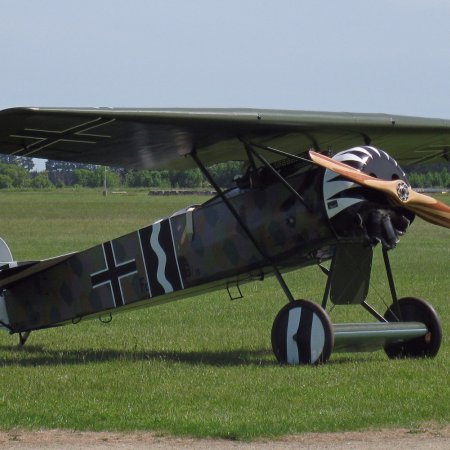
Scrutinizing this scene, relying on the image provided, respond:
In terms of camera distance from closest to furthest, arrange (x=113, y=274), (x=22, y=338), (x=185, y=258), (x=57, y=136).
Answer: (x=57, y=136) → (x=185, y=258) → (x=113, y=274) → (x=22, y=338)

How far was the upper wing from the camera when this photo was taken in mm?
11570

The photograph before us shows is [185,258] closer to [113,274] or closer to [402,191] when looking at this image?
[113,274]

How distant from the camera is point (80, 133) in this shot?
1216 cm

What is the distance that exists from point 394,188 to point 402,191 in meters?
0.13

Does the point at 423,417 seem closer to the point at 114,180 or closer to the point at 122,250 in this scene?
the point at 122,250

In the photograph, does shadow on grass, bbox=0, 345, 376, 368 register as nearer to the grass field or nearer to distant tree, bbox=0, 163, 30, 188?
the grass field

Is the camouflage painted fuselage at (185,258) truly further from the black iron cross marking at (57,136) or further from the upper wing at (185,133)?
the black iron cross marking at (57,136)

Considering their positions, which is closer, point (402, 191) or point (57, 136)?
point (57, 136)

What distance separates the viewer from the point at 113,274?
14039mm

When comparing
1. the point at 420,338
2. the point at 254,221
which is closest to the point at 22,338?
the point at 254,221

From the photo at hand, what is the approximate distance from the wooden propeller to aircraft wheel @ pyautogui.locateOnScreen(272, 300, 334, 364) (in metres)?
1.36

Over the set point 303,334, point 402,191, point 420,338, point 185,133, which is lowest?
point 420,338

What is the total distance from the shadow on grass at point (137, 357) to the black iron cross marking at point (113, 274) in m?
0.69

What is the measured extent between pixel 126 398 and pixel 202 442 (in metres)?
2.03
